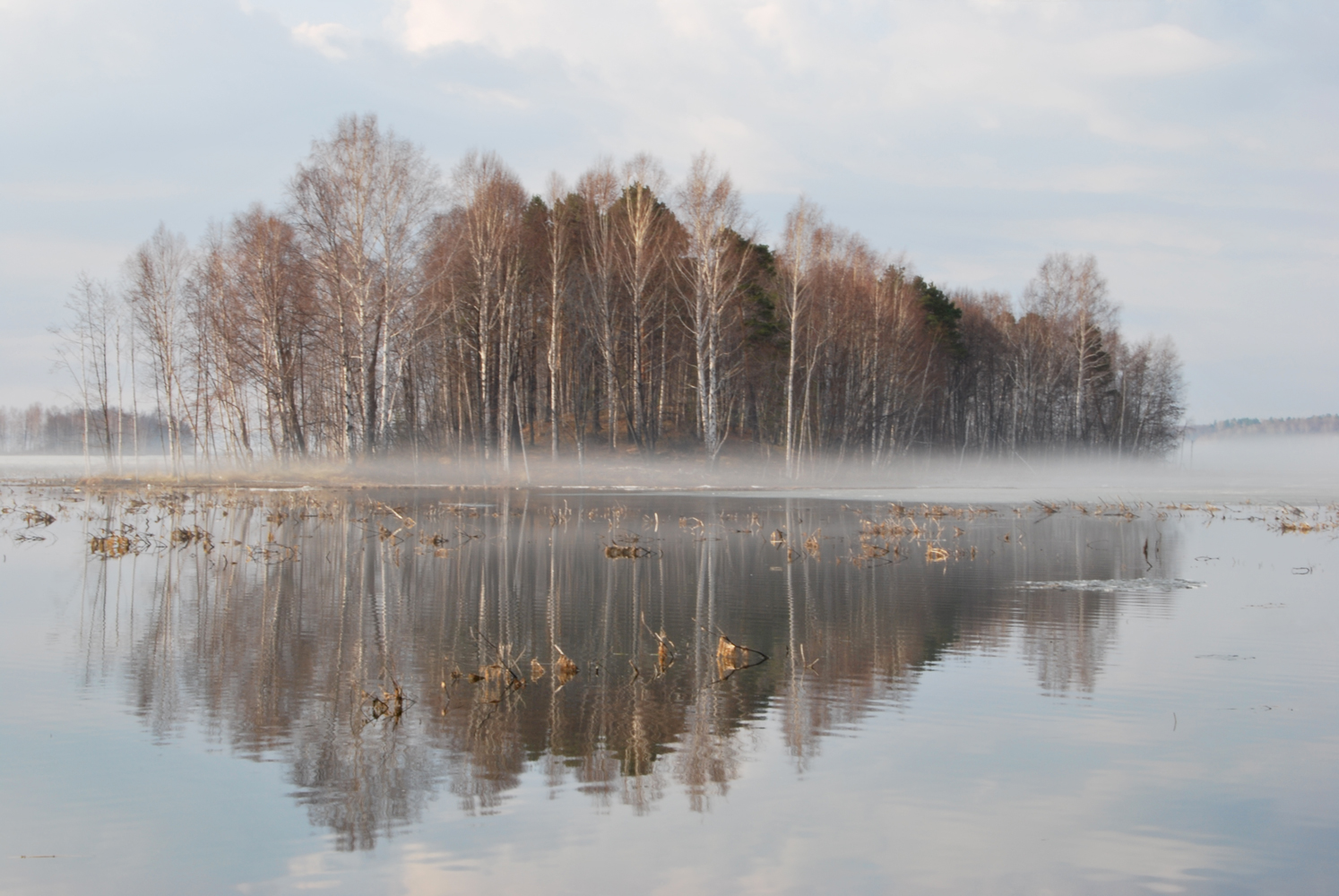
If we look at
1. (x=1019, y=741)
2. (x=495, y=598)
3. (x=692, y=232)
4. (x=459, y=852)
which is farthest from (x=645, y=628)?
(x=692, y=232)

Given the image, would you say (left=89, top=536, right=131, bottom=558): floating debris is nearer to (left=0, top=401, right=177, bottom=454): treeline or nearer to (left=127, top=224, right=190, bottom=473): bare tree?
(left=127, top=224, right=190, bottom=473): bare tree

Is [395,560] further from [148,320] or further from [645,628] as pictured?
[148,320]

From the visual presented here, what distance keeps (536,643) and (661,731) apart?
323cm

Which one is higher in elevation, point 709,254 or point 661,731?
point 709,254

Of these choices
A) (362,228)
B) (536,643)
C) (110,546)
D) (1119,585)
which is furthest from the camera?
(362,228)

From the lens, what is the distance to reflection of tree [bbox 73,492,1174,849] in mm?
6168

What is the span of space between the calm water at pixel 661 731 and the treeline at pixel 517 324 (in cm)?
2613

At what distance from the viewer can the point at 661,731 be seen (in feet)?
22.5

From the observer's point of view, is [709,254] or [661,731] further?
[709,254]

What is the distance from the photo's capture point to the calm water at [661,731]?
15.7 feet

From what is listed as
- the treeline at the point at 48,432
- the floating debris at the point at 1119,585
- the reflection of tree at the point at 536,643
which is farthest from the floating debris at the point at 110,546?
the treeline at the point at 48,432

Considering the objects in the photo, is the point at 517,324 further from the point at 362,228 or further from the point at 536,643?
the point at 536,643

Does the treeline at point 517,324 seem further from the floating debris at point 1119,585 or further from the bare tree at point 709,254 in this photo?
the floating debris at point 1119,585

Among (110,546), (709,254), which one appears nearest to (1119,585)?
(110,546)
